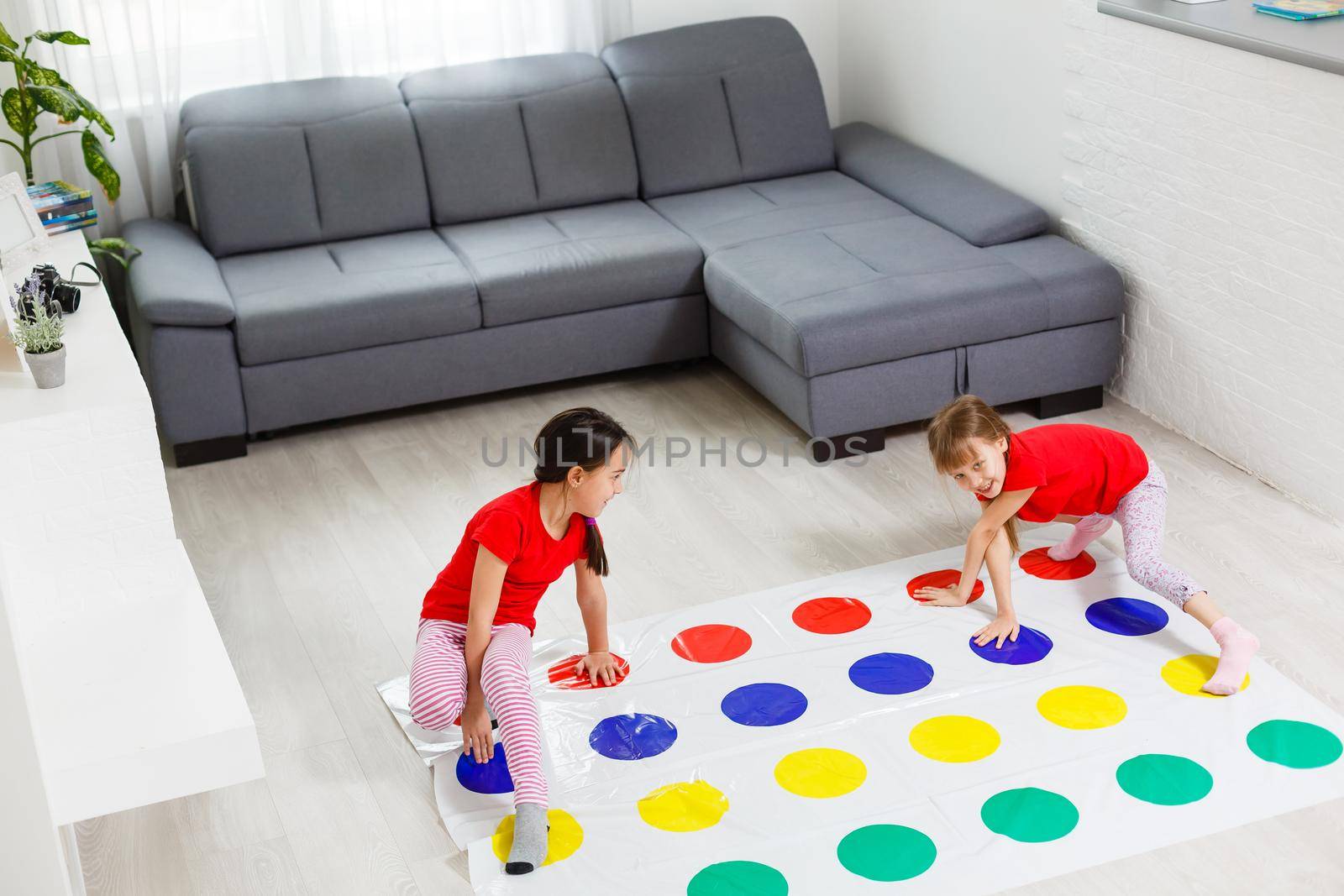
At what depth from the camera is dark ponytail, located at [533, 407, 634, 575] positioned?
2.54m

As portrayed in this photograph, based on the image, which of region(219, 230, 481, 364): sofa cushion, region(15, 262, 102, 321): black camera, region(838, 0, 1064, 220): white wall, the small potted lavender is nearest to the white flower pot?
the small potted lavender

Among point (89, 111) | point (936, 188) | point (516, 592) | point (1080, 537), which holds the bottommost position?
point (1080, 537)

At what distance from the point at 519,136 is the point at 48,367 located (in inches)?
85.2

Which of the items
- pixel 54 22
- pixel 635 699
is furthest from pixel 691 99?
pixel 635 699

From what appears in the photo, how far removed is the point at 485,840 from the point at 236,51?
2.97 metres

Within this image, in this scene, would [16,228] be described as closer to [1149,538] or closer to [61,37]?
[61,37]

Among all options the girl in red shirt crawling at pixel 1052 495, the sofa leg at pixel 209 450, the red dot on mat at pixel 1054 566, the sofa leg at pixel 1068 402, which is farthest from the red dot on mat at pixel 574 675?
the sofa leg at pixel 1068 402

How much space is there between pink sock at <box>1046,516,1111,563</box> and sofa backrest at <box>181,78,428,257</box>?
7.31ft

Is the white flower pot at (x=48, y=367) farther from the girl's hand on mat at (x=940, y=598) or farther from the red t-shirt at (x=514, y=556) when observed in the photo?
the girl's hand on mat at (x=940, y=598)

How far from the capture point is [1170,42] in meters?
3.58

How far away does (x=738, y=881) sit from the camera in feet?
Result: 7.73

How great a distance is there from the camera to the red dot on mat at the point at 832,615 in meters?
3.05

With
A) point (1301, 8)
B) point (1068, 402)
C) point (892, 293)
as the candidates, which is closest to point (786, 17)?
point (892, 293)

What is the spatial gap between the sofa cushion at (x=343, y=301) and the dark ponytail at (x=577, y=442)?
148 cm
